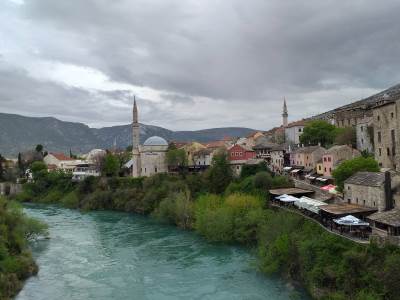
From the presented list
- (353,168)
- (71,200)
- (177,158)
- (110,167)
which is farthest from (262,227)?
(110,167)

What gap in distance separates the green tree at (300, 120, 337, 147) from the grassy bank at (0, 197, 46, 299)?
42.3m

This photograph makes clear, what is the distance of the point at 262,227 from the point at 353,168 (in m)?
10.7

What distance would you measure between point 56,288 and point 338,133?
154 ft

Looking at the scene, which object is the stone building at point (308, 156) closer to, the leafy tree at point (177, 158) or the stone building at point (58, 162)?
Result: the leafy tree at point (177, 158)

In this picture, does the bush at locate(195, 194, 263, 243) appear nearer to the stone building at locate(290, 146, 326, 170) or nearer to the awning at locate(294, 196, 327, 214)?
the awning at locate(294, 196, 327, 214)

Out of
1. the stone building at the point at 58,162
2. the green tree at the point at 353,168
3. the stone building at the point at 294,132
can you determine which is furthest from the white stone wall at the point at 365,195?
the stone building at the point at 58,162

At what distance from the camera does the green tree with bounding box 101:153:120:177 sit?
8888 centimetres

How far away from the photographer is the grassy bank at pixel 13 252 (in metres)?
31.3

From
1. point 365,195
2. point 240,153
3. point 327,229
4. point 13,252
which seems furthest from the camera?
point 240,153

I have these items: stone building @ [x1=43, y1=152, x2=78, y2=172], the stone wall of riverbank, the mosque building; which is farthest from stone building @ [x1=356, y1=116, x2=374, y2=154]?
stone building @ [x1=43, y1=152, x2=78, y2=172]

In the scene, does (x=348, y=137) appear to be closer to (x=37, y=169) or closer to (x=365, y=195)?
(x=365, y=195)

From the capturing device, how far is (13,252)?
37.5 m

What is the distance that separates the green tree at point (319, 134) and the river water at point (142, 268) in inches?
1091

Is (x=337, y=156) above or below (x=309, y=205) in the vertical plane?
above
